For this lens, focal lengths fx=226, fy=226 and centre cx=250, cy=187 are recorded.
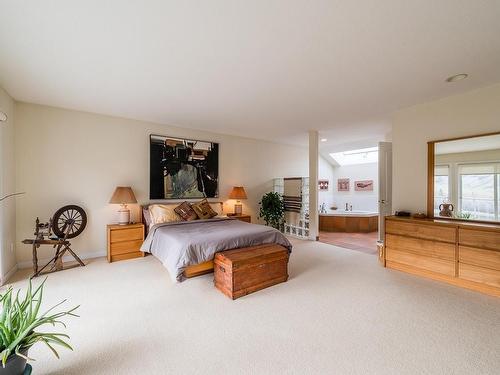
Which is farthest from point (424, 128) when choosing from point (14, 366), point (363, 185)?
point (14, 366)

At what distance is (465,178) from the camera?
329 centimetres

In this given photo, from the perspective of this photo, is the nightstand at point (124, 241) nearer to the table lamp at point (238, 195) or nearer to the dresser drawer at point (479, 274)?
the table lamp at point (238, 195)

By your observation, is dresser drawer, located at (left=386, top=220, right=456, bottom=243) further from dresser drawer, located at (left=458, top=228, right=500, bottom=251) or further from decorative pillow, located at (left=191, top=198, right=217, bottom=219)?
decorative pillow, located at (left=191, top=198, right=217, bottom=219)

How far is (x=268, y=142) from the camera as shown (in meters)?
6.59

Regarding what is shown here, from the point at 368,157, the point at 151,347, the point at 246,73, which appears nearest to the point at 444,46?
the point at 246,73

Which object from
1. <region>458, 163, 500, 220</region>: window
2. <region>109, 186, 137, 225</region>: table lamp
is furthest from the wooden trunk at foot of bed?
<region>458, 163, 500, 220</region>: window

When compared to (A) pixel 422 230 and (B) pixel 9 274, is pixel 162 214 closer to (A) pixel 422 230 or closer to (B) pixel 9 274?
(B) pixel 9 274

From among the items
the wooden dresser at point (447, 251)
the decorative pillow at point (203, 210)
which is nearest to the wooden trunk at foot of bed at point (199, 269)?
the decorative pillow at point (203, 210)

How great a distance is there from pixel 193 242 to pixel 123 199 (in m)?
1.99

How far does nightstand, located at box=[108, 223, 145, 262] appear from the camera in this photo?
3895mm

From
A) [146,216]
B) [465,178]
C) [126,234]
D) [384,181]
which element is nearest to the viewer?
[465,178]

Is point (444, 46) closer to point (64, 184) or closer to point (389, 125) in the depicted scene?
point (389, 125)

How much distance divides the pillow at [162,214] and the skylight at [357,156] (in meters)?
5.89

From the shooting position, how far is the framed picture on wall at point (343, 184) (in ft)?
27.4
